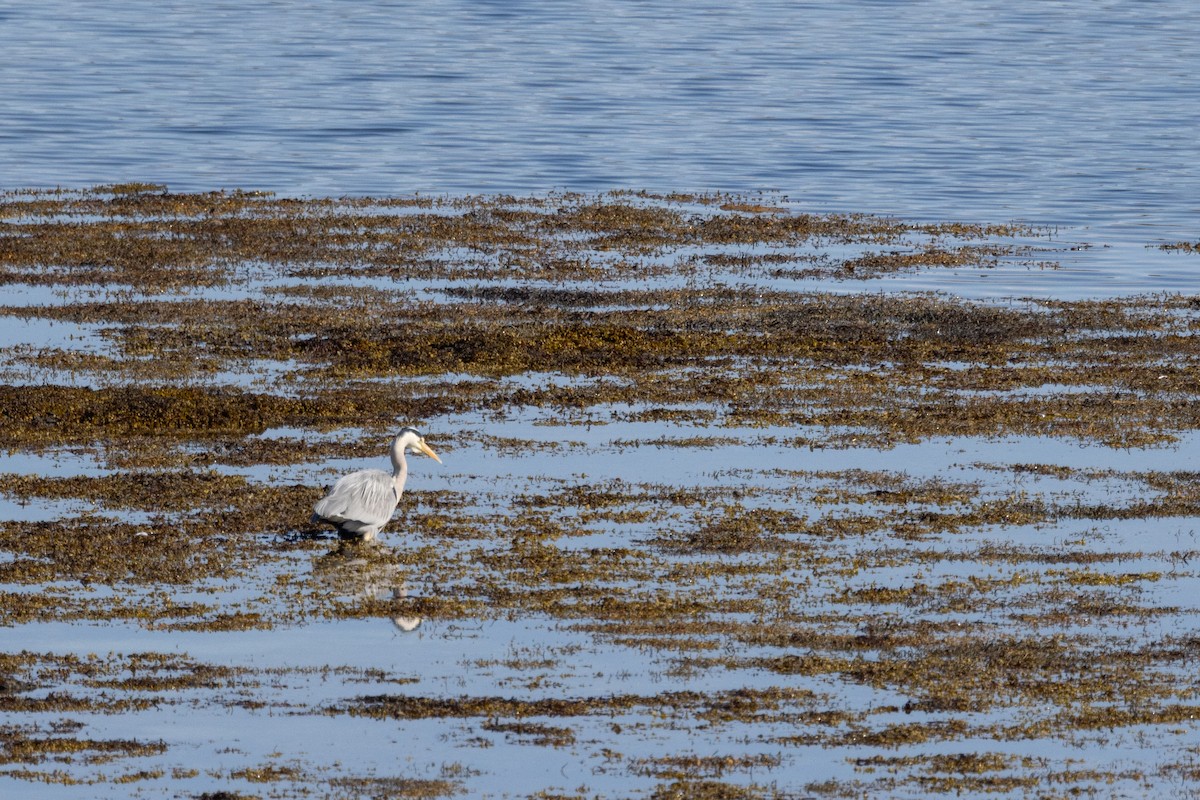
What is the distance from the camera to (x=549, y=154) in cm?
4225

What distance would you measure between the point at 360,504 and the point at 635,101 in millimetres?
39127

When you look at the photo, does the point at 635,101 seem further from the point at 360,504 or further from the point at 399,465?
the point at 360,504

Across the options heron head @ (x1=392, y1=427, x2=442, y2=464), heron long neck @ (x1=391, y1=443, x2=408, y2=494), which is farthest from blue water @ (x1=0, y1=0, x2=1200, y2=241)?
heron long neck @ (x1=391, y1=443, x2=408, y2=494)

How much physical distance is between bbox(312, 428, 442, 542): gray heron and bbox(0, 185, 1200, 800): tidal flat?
21cm

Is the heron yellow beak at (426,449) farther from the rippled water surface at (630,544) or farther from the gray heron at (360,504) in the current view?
the gray heron at (360,504)

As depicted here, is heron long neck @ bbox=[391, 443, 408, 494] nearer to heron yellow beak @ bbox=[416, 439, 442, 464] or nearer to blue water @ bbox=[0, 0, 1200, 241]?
heron yellow beak @ bbox=[416, 439, 442, 464]

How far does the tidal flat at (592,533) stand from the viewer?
10.9 meters

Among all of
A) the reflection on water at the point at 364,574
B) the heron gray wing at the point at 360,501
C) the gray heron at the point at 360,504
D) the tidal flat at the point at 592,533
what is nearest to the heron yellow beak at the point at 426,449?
the tidal flat at the point at 592,533

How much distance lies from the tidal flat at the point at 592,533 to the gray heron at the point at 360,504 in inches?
8.3

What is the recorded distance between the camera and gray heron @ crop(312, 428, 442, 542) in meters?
14.7

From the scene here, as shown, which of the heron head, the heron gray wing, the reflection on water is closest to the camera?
the reflection on water

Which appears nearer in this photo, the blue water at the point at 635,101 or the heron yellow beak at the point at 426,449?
the heron yellow beak at the point at 426,449

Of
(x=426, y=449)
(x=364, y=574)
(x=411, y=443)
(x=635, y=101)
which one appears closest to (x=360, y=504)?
(x=364, y=574)

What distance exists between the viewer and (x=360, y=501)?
48.6ft
